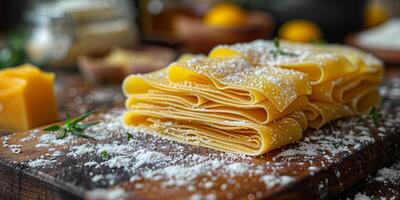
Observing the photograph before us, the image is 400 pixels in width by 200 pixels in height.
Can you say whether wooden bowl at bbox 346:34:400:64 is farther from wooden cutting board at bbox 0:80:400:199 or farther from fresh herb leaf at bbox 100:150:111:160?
fresh herb leaf at bbox 100:150:111:160

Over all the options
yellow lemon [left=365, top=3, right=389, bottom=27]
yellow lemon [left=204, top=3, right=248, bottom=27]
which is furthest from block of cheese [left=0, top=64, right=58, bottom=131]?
yellow lemon [left=365, top=3, right=389, bottom=27]

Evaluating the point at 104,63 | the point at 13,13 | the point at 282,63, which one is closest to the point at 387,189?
the point at 282,63

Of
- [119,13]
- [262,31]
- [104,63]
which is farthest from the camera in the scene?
[262,31]

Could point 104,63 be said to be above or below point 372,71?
below

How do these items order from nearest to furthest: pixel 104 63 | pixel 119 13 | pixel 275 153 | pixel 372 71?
1. pixel 275 153
2. pixel 372 71
3. pixel 104 63
4. pixel 119 13

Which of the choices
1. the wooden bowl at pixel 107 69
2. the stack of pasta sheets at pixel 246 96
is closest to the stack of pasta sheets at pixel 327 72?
the stack of pasta sheets at pixel 246 96

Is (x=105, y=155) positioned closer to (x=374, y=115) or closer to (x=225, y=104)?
(x=225, y=104)

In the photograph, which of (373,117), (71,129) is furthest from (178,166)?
(373,117)

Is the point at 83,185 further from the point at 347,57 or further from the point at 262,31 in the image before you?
the point at 262,31
